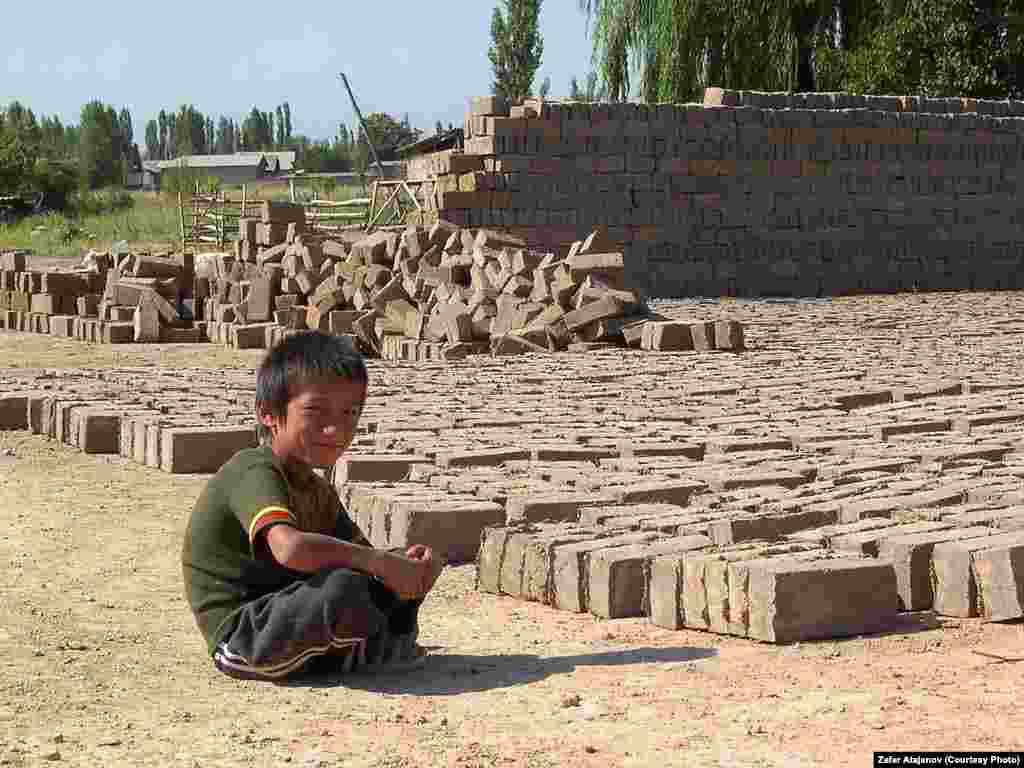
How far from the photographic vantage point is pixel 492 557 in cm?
443

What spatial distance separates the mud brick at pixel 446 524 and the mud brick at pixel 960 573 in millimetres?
1410

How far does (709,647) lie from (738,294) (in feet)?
44.6

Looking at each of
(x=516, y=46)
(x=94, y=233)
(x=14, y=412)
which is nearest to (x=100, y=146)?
(x=516, y=46)

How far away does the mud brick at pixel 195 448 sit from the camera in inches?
257

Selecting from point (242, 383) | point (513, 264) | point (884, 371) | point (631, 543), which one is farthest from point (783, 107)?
point (631, 543)

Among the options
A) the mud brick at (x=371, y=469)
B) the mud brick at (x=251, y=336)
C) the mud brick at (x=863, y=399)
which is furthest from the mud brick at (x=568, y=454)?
the mud brick at (x=251, y=336)

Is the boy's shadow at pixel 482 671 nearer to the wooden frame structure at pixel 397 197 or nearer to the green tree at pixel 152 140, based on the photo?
the wooden frame structure at pixel 397 197

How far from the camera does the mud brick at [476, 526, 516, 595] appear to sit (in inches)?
173

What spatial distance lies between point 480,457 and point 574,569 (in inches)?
70.9

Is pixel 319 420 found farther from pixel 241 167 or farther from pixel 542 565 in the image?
pixel 241 167

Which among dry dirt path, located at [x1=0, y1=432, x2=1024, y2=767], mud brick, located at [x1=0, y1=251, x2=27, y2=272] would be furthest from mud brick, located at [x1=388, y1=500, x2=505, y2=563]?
mud brick, located at [x1=0, y1=251, x2=27, y2=272]

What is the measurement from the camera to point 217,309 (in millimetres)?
14258

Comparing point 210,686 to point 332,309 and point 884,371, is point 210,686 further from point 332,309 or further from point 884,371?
point 332,309

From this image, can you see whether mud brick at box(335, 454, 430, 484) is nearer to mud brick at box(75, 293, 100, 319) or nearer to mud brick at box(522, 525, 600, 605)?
mud brick at box(522, 525, 600, 605)
